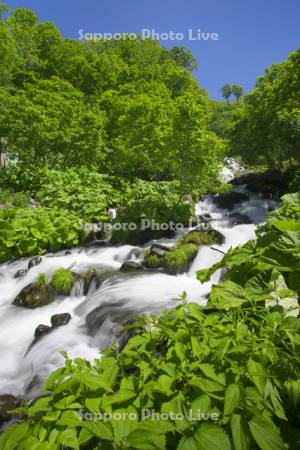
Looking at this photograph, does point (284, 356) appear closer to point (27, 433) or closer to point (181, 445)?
point (181, 445)

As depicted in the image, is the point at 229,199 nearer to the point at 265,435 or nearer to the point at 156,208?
the point at 156,208

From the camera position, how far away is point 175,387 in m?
2.16

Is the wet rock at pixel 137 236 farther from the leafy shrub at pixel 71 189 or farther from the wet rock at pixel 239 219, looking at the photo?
the wet rock at pixel 239 219

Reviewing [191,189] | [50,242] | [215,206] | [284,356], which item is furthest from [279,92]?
[284,356]

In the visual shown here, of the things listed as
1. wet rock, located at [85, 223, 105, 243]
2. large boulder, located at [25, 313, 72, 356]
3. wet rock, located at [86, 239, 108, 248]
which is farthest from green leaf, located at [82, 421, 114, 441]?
wet rock, located at [85, 223, 105, 243]

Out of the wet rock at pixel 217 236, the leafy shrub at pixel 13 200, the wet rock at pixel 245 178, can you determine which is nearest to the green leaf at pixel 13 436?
the wet rock at pixel 217 236

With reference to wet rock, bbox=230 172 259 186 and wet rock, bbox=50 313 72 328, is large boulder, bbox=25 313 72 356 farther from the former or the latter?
wet rock, bbox=230 172 259 186

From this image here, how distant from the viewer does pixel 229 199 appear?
774 inches

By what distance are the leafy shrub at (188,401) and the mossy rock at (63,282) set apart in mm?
6788

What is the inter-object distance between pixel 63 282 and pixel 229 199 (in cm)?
1320

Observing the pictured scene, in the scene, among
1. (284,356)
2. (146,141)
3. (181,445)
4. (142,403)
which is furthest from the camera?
(146,141)

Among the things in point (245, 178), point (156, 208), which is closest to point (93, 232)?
point (156, 208)

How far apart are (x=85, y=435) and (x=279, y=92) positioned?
2099 cm

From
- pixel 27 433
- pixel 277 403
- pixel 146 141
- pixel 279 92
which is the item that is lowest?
pixel 27 433
